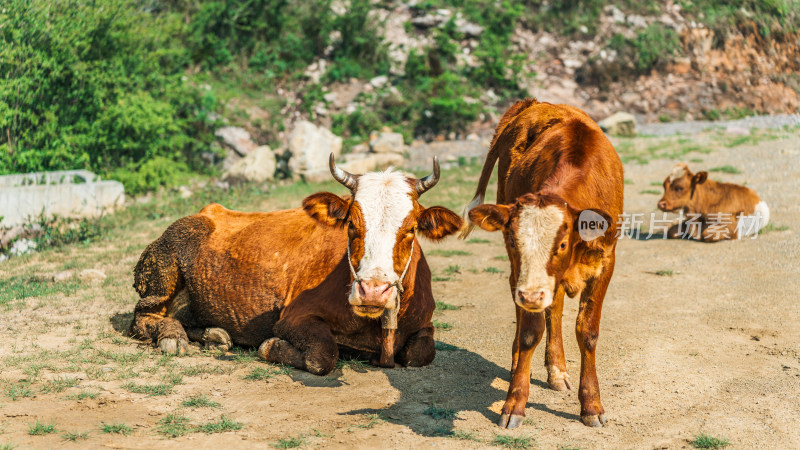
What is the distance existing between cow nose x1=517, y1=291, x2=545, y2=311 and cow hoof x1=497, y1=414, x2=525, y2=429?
1014 mm

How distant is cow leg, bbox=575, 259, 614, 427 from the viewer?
18.1 ft

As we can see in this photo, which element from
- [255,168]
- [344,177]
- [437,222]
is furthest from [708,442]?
[255,168]

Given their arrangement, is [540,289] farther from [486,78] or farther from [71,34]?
[486,78]

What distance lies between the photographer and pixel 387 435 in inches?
207

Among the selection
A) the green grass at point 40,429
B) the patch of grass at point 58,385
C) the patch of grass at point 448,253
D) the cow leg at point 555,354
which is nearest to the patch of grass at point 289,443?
the green grass at point 40,429

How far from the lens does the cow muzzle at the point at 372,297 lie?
5648 mm

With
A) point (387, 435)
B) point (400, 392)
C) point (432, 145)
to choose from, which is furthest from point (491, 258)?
point (432, 145)

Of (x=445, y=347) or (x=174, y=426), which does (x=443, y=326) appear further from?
(x=174, y=426)

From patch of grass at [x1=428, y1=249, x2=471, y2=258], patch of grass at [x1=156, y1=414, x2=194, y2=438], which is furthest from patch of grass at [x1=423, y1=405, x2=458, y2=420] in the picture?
patch of grass at [x1=428, y1=249, x2=471, y2=258]

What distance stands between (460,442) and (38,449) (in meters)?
2.76

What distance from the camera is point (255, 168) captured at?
16.9 metres

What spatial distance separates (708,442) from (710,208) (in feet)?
23.7

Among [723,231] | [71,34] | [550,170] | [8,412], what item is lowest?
[8,412]

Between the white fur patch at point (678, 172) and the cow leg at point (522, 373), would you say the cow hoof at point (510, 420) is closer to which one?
the cow leg at point (522, 373)
